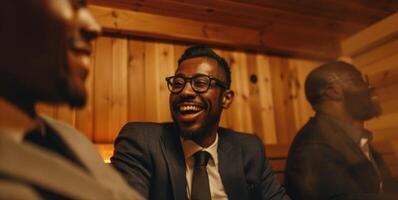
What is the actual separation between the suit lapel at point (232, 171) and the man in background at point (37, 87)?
2.69ft

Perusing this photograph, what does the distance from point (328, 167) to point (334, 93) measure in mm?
493

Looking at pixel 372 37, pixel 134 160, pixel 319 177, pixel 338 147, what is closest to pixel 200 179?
pixel 134 160

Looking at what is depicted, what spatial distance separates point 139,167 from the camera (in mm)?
1260

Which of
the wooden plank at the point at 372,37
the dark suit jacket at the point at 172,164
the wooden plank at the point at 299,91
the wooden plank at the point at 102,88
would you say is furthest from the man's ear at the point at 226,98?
the wooden plank at the point at 372,37

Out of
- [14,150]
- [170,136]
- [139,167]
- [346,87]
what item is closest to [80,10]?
[14,150]

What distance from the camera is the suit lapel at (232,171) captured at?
1.37 m

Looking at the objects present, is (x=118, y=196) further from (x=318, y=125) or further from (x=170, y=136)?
(x=318, y=125)

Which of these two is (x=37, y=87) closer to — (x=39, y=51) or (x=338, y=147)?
(x=39, y=51)

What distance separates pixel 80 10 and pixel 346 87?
5.11 feet

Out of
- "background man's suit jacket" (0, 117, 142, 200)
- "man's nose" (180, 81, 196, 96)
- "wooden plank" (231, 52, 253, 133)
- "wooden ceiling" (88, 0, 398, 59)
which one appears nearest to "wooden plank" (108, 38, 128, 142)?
"wooden ceiling" (88, 0, 398, 59)

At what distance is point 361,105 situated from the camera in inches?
72.0

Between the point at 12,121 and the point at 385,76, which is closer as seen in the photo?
the point at 12,121

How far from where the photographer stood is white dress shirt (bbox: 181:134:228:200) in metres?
1.36

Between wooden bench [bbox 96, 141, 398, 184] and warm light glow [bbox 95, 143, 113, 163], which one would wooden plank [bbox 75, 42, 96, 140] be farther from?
wooden bench [bbox 96, 141, 398, 184]
